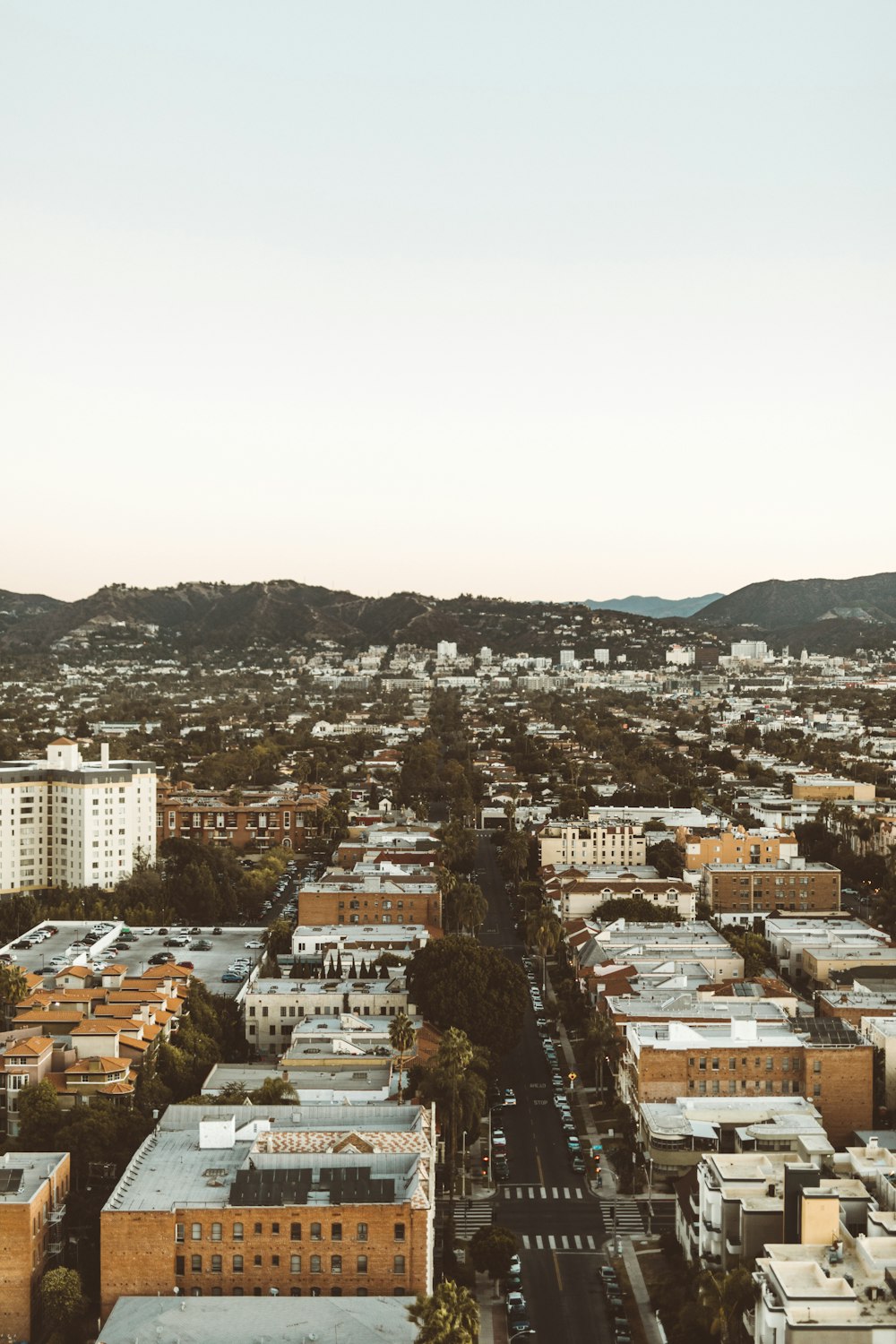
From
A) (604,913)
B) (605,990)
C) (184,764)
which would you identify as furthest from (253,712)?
(605,990)

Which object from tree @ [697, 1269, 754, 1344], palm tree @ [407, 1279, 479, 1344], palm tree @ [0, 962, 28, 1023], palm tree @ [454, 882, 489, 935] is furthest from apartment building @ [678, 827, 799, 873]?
palm tree @ [407, 1279, 479, 1344]

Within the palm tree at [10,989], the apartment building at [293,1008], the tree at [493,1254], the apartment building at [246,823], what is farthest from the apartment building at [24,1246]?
the apartment building at [246,823]

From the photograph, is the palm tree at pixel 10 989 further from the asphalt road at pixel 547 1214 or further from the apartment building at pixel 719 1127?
the apartment building at pixel 719 1127

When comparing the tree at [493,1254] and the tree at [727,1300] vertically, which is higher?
the tree at [727,1300]

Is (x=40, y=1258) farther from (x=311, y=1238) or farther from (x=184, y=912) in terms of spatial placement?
(x=184, y=912)

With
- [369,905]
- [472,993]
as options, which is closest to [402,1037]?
[472,993]

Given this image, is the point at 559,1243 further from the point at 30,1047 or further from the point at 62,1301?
the point at 30,1047
